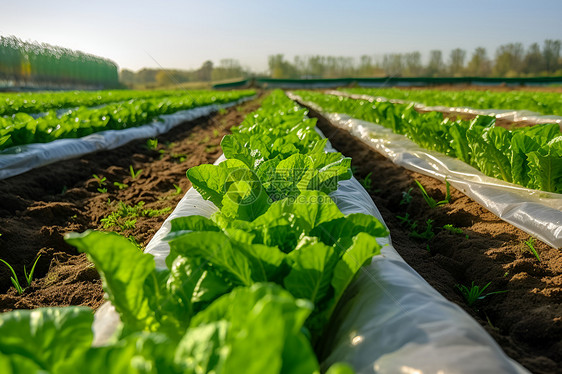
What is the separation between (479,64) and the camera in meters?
63.9

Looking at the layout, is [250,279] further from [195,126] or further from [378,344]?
[195,126]

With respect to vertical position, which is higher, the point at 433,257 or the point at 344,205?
the point at 344,205

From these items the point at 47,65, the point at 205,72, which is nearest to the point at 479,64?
the point at 205,72

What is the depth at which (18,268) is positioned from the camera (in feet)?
9.12

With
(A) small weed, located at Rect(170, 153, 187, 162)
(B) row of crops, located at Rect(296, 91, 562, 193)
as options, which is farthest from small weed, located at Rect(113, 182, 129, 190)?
(B) row of crops, located at Rect(296, 91, 562, 193)

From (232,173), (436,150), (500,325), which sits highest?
(232,173)

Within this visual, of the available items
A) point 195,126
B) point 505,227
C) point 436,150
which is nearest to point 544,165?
point 505,227

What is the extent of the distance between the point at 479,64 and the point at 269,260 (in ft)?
240

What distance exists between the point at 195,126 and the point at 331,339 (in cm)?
1017

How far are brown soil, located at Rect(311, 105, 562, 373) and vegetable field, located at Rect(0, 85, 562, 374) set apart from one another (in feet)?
0.04

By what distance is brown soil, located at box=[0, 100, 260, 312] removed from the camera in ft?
7.93

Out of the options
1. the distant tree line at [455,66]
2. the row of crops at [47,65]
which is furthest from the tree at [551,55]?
the row of crops at [47,65]

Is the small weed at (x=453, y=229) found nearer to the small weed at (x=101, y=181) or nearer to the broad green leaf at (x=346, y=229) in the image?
the broad green leaf at (x=346, y=229)

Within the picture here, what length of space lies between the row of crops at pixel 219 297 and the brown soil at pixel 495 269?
878mm
